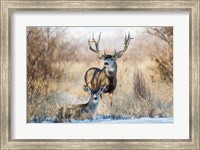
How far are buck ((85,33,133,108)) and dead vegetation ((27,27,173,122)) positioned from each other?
0.02 meters

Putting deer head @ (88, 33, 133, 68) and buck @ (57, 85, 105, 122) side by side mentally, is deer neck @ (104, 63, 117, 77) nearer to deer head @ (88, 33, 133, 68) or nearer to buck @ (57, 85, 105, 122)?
deer head @ (88, 33, 133, 68)

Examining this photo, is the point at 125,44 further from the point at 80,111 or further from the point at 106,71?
the point at 80,111

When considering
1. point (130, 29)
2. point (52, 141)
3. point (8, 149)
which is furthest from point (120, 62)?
point (8, 149)

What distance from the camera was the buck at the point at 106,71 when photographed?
6.75ft

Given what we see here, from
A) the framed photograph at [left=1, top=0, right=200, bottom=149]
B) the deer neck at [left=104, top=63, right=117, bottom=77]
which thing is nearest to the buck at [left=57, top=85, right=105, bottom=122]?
the framed photograph at [left=1, top=0, right=200, bottom=149]

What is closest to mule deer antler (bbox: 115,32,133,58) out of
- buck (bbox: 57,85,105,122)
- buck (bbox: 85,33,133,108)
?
buck (bbox: 85,33,133,108)

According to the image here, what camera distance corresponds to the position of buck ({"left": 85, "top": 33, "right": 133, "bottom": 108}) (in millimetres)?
2057

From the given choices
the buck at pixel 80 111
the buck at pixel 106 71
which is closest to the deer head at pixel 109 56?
the buck at pixel 106 71

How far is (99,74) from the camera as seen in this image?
2.07m

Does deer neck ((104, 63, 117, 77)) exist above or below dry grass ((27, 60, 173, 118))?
above

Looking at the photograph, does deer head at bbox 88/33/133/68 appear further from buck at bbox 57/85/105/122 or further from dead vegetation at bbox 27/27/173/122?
buck at bbox 57/85/105/122

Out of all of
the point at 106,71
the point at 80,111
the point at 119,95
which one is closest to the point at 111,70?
the point at 106,71

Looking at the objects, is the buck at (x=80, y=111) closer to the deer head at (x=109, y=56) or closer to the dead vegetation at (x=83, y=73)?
the dead vegetation at (x=83, y=73)

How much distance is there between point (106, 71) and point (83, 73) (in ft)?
0.37
